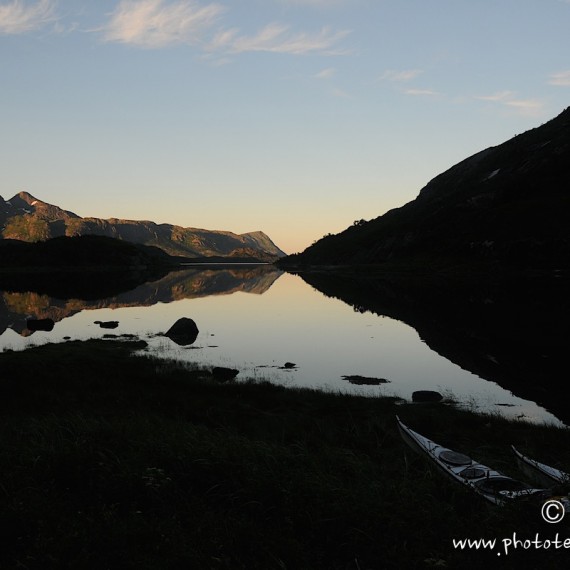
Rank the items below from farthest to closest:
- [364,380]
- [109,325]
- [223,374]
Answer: [109,325] < [364,380] < [223,374]

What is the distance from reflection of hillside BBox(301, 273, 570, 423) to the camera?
1362 inches

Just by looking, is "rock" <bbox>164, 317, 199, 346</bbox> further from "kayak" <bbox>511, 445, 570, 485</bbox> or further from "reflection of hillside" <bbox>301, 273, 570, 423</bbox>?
"kayak" <bbox>511, 445, 570, 485</bbox>

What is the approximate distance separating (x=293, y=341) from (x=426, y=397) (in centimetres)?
2590

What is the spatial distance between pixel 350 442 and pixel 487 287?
3859 inches

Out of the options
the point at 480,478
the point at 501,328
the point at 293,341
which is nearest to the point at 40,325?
the point at 293,341

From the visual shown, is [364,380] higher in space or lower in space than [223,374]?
lower

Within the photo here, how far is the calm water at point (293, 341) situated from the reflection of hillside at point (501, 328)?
5.37ft

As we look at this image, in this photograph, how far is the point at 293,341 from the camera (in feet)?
178

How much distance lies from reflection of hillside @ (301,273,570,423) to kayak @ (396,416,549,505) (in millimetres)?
15327

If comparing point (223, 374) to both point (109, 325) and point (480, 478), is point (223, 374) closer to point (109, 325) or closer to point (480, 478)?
point (480, 478)

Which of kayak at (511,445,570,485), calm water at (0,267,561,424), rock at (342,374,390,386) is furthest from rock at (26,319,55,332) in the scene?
kayak at (511,445,570,485)

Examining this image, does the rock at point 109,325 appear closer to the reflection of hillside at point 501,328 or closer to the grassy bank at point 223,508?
the reflection of hillside at point 501,328

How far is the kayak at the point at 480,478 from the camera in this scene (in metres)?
11.2

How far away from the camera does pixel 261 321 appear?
236 feet
